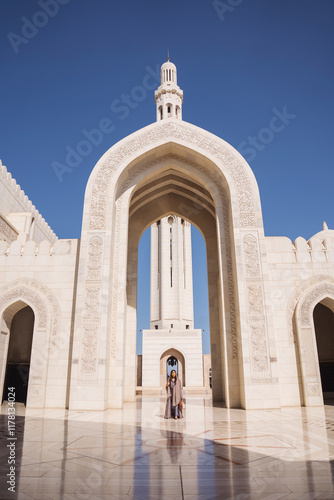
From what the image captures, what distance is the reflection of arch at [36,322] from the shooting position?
Result: 31.2ft

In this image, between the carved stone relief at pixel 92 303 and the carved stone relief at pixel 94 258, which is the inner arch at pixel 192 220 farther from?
the carved stone relief at pixel 92 303

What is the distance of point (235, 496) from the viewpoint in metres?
2.46

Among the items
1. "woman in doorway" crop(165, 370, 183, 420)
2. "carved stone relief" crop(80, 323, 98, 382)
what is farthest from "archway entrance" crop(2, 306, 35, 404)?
"woman in doorway" crop(165, 370, 183, 420)

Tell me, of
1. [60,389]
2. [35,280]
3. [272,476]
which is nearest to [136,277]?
[35,280]

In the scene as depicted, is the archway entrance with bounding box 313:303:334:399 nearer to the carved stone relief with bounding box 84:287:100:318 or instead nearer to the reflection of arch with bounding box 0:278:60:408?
the carved stone relief with bounding box 84:287:100:318

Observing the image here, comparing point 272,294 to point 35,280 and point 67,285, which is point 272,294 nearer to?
point 67,285

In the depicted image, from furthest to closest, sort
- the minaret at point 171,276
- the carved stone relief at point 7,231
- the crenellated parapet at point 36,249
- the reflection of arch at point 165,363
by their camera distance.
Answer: the minaret at point 171,276 → the reflection of arch at point 165,363 → the carved stone relief at point 7,231 → the crenellated parapet at point 36,249

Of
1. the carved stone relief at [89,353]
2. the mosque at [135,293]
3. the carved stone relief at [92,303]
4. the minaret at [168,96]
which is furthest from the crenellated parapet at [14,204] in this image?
the minaret at [168,96]

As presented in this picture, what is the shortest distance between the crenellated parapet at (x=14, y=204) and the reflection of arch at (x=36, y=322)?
3769 mm

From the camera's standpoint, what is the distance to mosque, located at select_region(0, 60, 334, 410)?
9.47 metres

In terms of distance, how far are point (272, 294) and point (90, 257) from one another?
5.41 meters

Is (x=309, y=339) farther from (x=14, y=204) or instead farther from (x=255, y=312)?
(x=14, y=204)

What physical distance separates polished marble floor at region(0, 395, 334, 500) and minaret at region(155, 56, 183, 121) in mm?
13837

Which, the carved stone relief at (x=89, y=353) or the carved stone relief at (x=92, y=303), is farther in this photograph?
the carved stone relief at (x=92, y=303)
